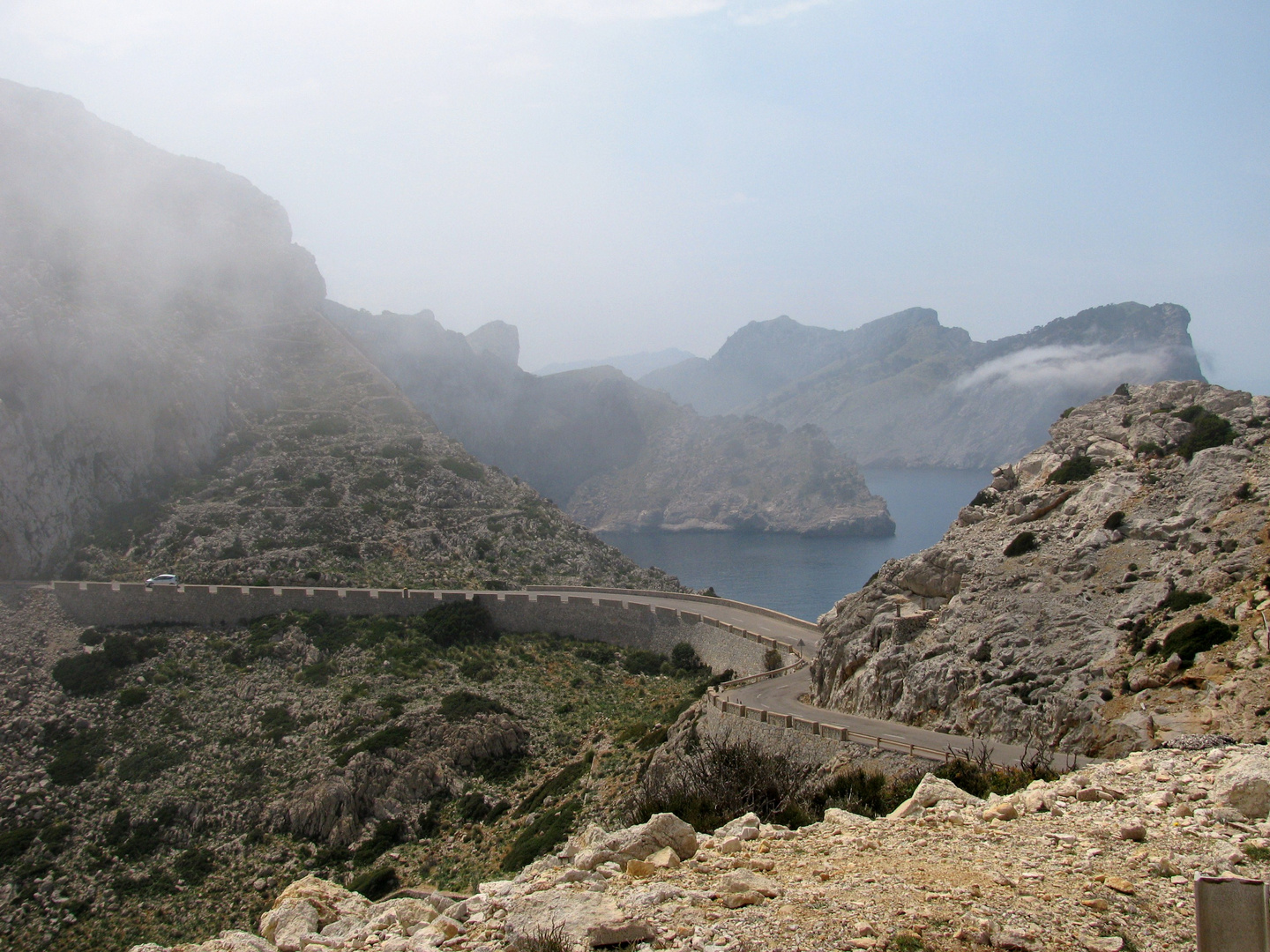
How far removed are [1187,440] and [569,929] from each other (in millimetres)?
25840

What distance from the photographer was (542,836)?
25.2 metres

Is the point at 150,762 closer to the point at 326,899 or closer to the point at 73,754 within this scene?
the point at 73,754

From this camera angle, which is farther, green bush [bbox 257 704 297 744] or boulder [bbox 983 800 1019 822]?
green bush [bbox 257 704 297 744]

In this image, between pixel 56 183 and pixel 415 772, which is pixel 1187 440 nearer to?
pixel 415 772

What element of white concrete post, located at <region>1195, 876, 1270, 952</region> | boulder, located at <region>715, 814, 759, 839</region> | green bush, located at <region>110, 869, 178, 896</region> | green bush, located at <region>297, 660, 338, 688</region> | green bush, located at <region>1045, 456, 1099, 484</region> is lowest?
green bush, located at <region>110, 869, 178, 896</region>

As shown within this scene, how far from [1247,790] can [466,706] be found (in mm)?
33689

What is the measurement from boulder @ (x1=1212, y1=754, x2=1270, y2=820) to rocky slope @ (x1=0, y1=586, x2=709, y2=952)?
56.3ft

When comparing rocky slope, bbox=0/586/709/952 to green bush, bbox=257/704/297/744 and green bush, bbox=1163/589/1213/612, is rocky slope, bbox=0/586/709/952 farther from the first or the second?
green bush, bbox=1163/589/1213/612

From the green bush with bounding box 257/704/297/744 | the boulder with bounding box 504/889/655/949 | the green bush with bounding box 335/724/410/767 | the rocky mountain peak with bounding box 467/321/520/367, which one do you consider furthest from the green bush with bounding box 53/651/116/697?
the rocky mountain peak with bounding box 467/321/520/367

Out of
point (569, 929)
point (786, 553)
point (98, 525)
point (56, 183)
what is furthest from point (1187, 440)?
point (786, 553)

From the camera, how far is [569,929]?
7.19 m

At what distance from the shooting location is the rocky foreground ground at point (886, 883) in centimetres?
689

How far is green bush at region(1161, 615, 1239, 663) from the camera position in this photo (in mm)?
16203

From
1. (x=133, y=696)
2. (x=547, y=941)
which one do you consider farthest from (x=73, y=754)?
(x=547, y=941)
